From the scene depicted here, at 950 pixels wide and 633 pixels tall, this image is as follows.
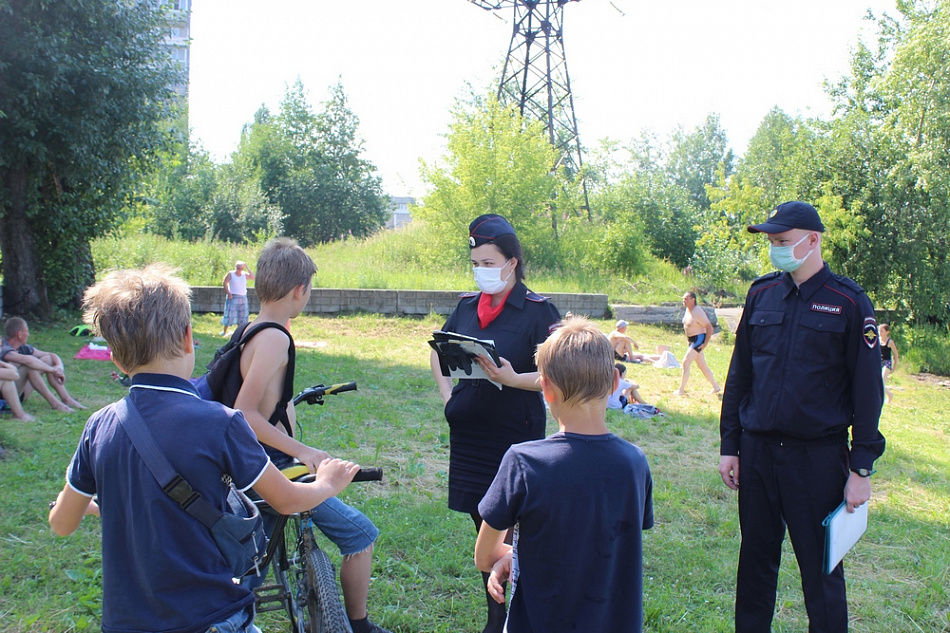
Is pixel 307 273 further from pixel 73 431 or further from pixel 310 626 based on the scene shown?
pixel 73 431

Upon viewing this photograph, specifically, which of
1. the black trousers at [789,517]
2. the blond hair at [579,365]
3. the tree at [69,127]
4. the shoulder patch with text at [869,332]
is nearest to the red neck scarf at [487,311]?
the blond hair at [579,365]

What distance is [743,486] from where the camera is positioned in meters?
3.20

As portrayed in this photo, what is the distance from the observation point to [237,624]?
75.5 inches

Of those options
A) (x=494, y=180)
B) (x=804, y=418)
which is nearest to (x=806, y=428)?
(x=804, y=418)

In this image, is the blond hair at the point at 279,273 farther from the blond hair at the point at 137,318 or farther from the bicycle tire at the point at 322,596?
the bicycle tire at the point at 322,596

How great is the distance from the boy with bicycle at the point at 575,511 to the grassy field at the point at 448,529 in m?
1.70

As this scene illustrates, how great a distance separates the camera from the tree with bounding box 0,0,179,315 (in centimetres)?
1177

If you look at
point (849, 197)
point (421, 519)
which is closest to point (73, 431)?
point (421, 519)

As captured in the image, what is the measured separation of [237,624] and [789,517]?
7.38 ft

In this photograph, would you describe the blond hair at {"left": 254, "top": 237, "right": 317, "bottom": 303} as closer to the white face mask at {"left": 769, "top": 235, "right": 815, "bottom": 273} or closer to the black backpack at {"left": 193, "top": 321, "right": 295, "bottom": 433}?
the black backpack at {"left": 193, "top": 321, "right": 295, "bottom": 433}

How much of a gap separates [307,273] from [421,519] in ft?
8.73

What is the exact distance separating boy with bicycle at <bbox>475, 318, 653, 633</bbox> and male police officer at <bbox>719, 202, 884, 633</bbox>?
1.18 m

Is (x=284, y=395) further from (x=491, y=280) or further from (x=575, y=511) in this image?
(x=575, y=511)

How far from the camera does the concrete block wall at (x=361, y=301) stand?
17.0 m
